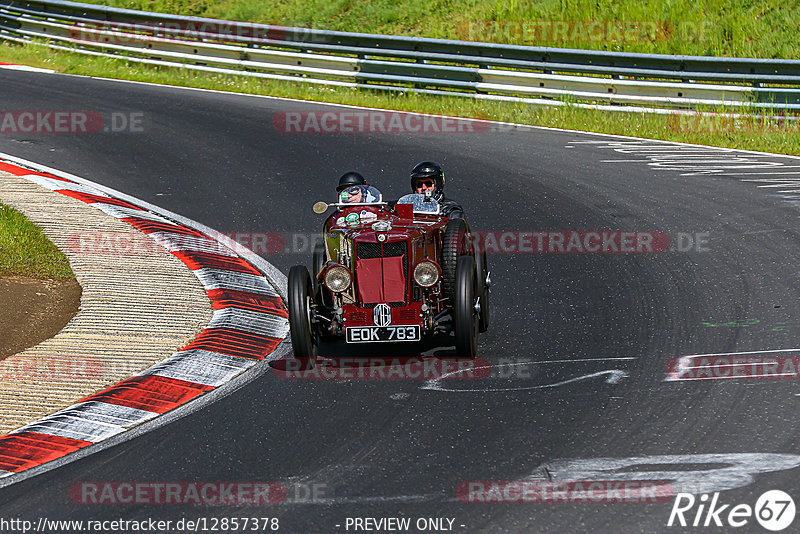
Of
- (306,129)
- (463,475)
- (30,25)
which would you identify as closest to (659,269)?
(463,475)

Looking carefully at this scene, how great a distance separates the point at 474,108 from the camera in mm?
17484

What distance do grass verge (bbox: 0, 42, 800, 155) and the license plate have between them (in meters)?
8.73

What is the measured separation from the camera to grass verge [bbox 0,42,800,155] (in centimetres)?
1529

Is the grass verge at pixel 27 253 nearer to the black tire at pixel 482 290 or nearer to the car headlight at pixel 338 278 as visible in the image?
the car headlight at pixel 338 278

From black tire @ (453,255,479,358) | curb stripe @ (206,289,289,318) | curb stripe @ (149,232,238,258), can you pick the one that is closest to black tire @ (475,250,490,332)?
black tire @ (453,255,479,358)

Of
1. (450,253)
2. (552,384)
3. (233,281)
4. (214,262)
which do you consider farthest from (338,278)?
(214,262)

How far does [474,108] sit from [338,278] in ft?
33.2

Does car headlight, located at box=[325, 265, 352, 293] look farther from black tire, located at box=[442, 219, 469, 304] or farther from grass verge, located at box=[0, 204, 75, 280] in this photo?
grass verge, located at box=[0, 204, 75, 280]

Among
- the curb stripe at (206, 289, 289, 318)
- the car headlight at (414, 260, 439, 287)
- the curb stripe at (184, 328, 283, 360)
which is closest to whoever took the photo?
the car headlight at (414, 260, 439, 287)

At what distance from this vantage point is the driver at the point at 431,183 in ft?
29.0

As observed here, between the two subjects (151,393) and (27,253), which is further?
(27,253)

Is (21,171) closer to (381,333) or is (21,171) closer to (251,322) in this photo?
(251,322)

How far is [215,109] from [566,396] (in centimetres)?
1195

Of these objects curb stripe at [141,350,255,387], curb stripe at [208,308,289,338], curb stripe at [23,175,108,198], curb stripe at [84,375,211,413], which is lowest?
curb stripe at [84,375,211,413]
